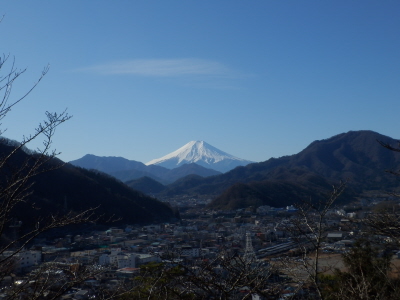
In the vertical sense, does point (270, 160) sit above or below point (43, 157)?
above

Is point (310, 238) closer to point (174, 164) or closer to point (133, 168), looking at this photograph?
point (133, 168)

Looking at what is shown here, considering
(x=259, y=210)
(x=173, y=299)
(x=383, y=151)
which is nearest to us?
(x=173, y=299)

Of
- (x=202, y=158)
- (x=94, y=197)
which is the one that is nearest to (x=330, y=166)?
(x=94, y=197)

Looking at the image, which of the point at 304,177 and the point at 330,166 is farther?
the point at 330,166

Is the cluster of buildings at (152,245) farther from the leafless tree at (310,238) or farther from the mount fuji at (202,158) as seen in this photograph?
the mount fuji at (202,158)

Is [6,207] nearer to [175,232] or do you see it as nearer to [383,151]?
[175,232]

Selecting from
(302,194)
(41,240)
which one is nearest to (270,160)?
(302,194)

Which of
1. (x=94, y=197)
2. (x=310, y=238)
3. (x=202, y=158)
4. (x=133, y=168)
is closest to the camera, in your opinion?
(x=310, y=238)

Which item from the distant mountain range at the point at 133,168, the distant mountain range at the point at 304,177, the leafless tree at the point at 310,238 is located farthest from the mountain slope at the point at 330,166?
the leafless tree at the point at 310,238
